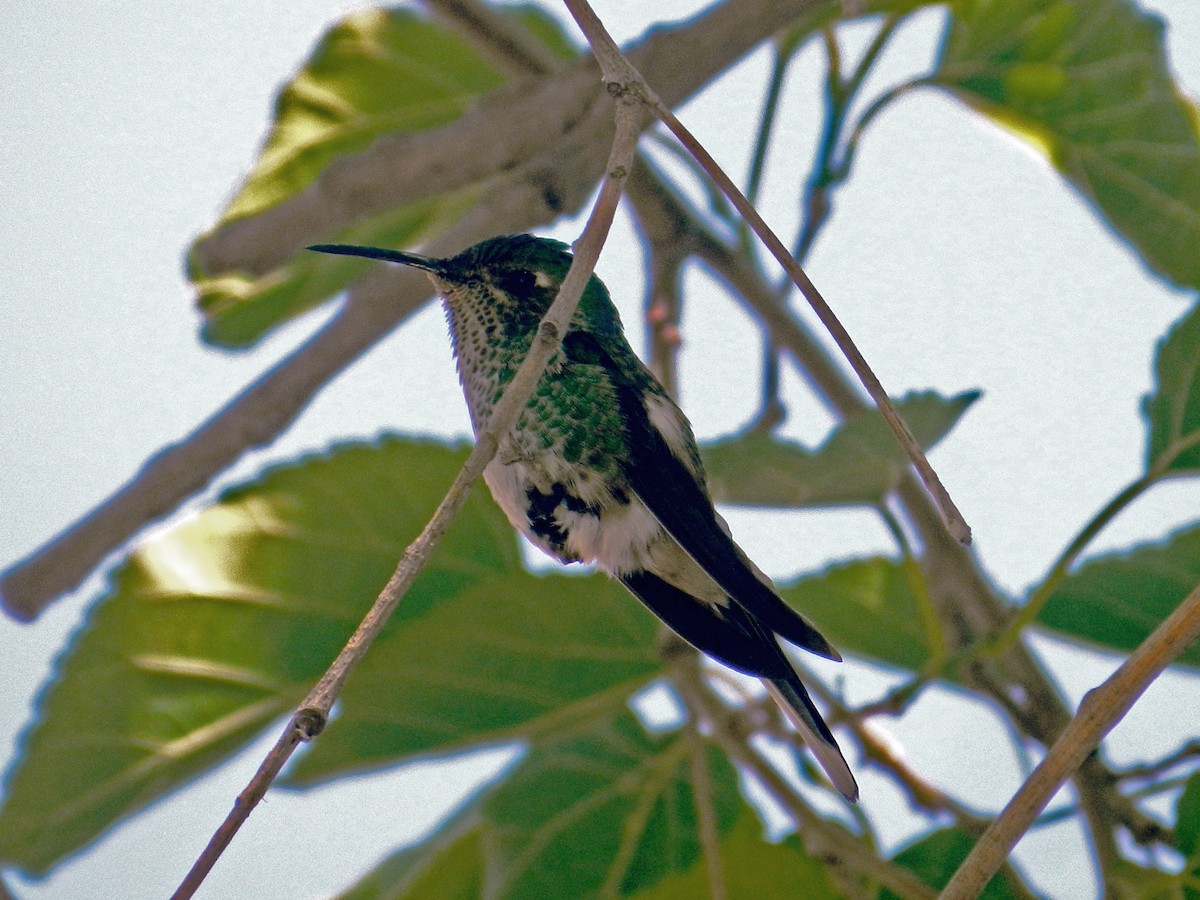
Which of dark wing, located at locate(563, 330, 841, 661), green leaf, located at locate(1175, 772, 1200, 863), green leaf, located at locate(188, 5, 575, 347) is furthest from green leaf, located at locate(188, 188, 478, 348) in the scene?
green leaf, located at locate(1175, 772, 1200, 863)

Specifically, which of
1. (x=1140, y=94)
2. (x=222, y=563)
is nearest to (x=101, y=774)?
(x=222, y=563)

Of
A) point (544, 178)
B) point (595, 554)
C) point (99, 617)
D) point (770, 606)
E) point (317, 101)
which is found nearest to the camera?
point (770, 606)

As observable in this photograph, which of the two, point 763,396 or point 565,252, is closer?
point 565,252

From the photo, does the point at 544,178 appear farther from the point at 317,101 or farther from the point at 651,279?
the point at 317,101

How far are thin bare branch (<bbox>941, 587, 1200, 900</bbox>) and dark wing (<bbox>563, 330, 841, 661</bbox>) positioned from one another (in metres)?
0.20

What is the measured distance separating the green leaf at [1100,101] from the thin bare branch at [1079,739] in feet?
3.41

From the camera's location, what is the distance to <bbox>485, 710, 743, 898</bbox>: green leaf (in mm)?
1927

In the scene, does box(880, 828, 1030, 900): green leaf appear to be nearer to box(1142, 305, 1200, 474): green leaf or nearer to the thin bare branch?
box(1142, 305, 1200, 474): green leaf

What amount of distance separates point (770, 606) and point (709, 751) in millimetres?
867

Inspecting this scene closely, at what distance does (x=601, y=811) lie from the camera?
6.57 feet

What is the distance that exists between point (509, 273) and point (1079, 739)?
0.85 metres

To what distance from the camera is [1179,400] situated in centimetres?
176

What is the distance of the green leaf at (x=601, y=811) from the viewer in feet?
6.32

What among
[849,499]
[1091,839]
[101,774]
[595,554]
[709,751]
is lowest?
[1091,839]
